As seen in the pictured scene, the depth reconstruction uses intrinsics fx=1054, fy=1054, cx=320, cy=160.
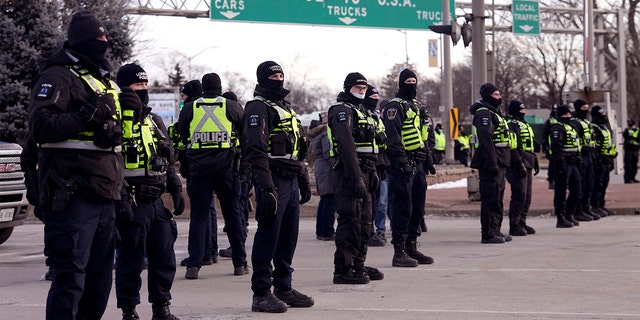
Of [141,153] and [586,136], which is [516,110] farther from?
[141,153]

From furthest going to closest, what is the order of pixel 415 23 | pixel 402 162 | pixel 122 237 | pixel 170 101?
pixel 170 101, pixel 415 23, pixel 402 162, pixel 122 237

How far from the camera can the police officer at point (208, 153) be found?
35.8ft

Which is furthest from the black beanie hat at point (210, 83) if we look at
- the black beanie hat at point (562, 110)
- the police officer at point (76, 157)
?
the black beanie hat at point (562, 110)

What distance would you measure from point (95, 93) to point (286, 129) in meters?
2.78

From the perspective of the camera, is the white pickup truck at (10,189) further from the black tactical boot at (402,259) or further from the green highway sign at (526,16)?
the green highway sign at (526,16)

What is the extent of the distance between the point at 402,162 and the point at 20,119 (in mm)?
15197

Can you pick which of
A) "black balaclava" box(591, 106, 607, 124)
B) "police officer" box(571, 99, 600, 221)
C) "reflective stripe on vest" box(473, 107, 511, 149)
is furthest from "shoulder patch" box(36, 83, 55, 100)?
"black balaclava" box(591, 106, 607, 124)

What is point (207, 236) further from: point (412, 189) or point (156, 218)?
point (156, 218)

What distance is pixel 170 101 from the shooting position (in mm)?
53438

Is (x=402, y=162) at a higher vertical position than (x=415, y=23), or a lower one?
lower

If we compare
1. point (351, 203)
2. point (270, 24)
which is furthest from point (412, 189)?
point (270, 24)

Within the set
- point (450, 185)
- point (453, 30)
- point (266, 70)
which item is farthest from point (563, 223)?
point (450, 185)

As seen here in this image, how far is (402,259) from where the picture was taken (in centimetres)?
1179

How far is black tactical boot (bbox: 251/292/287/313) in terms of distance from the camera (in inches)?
341
